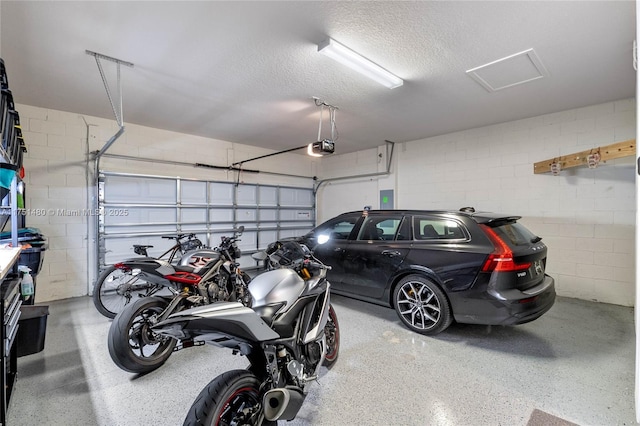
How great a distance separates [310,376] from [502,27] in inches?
120

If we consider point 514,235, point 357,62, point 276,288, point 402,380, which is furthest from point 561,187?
point 276,288

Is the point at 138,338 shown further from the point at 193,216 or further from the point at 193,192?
the point at 193,192

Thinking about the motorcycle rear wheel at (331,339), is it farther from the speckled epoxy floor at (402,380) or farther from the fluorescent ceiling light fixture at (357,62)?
the fluorescent ceiling light fixture at (357,62)

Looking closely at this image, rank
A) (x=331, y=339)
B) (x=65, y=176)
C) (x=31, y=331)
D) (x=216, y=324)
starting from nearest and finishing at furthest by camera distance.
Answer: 1. (x=216, y=324)
2. (x=31, y=331)
3. (x=331, y=339)
4. (x=65, y=176)

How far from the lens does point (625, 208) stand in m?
3.92

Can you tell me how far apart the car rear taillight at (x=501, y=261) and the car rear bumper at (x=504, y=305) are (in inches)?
8.1

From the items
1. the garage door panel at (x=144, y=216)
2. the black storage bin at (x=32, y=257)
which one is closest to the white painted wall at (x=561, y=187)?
the garage door panel at (x=144, y=216)

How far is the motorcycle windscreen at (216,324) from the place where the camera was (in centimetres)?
119

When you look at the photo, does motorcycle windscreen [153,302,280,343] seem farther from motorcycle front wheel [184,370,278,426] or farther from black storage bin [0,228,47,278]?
black storage bin [0,228,47,278]

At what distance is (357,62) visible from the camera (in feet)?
9.56

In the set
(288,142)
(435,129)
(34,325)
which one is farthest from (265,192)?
(34,325)

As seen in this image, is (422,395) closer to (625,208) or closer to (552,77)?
(552,77)

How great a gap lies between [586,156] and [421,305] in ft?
10.1

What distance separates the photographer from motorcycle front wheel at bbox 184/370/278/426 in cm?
116
